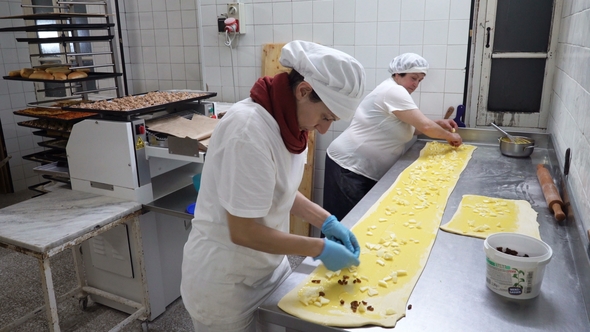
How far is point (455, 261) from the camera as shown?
53.9 inches

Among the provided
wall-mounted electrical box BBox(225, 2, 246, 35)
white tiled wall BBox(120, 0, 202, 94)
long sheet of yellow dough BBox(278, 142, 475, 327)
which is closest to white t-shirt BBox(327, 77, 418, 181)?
long sheet of yellow dough BBox(278, 142, 475, 327)

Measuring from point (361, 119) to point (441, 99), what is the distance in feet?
2.20

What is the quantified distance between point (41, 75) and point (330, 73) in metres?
2.40

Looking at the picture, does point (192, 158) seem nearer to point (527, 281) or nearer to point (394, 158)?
point (394, 158)

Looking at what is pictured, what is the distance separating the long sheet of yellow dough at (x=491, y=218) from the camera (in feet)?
5.17

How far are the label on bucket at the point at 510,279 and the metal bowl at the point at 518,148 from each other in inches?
65.2

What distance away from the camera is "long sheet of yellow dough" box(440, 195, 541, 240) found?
1575 millimetres

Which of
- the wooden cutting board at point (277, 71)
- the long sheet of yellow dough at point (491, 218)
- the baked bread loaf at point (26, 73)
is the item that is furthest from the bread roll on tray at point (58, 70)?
the long sheet of yellow dough at point (491, 218)

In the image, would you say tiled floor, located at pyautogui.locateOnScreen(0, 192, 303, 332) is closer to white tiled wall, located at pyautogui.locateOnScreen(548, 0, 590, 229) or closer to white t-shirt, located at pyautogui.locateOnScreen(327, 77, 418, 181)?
white t-shirt, located at pyautogui.locateOnScreen(327, 77, 418, 181)

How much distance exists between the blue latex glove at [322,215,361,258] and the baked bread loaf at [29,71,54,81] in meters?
2.20

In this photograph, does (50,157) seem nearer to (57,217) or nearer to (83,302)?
(57,217)

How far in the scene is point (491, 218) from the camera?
1693mm

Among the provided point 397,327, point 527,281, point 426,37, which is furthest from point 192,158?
point 426,37

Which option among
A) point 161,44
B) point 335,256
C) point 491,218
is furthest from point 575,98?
point 161,44
